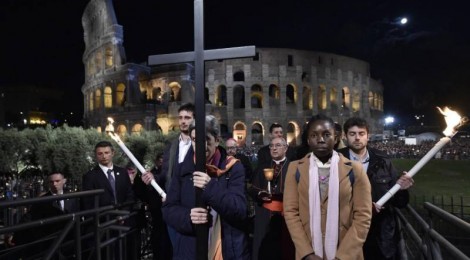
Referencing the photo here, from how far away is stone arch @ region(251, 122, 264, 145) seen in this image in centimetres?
4629

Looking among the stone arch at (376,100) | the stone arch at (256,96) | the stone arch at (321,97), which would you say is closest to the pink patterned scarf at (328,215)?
the stone arch at (256,96)

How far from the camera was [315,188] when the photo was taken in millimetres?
3045

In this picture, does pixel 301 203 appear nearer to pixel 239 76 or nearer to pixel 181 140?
pixel 181 140

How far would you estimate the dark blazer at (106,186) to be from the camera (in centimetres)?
523

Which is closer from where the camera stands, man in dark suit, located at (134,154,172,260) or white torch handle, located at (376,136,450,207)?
white torch handle, located at (376,136,450,207)

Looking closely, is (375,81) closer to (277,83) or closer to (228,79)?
(277,83)

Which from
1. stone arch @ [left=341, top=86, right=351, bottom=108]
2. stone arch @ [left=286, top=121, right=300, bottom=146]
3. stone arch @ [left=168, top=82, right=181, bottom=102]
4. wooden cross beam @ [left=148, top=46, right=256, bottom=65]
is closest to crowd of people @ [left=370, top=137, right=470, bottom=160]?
stone arch @ [left=286, top=121, right=300, bottom=146]

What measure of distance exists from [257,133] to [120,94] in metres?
18.8

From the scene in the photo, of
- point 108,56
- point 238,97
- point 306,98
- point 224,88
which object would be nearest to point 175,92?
point 224,88

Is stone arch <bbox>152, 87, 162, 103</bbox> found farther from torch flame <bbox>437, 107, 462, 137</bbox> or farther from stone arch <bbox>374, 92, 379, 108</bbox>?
torch flame <bbox>437, 107, 462, 137</bbox>

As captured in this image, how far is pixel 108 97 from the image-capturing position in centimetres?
4403

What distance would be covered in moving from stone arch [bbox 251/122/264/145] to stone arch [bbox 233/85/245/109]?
3607 mm

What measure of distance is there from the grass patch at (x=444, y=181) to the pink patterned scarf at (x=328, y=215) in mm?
13489

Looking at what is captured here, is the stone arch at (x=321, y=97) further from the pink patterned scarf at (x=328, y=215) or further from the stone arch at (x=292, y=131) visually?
the pink patterned scarf at (x=328, y=215)
